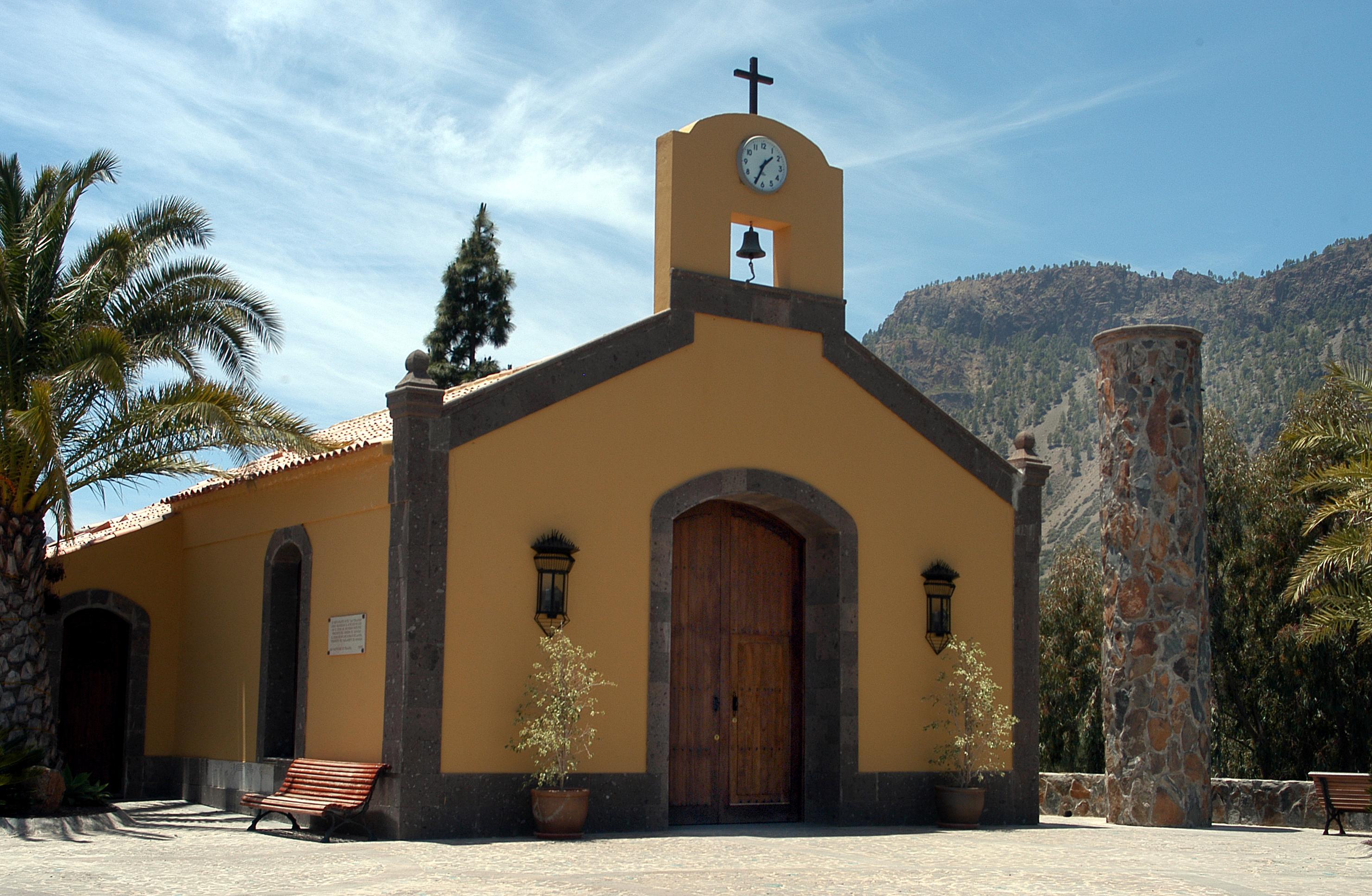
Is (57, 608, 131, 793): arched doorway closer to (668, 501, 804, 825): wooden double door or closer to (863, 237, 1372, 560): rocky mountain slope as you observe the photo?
(668, 501, 804, 825): wooden double door

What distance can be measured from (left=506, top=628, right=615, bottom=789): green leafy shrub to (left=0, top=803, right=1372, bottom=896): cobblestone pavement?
73 cm

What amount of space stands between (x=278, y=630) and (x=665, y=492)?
490 cm

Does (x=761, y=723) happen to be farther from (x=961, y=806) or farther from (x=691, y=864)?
(x=691, y=864)

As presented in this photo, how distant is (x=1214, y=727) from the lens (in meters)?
26.8

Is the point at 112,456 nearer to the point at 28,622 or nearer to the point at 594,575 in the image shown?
the point at 28,622

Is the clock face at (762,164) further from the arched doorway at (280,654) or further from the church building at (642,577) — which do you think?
the arched doorway at (280,654)

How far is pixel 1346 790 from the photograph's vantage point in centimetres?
1495

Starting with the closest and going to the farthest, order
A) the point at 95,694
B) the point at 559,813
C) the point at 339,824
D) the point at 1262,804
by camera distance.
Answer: the point at 339,824 → the point at 559,813 → the point at 1262,804 → the point at 95,694

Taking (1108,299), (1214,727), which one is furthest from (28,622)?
(1108,299)

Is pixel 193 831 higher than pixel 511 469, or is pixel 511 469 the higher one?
pixel 511 469

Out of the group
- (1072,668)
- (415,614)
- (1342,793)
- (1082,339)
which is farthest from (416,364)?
(1082,339)

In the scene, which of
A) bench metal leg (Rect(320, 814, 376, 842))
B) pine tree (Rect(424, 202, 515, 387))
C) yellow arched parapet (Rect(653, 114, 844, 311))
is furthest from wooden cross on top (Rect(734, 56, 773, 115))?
pine tree (Rect(424, 202, 515, 387))

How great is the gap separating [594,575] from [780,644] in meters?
2.98

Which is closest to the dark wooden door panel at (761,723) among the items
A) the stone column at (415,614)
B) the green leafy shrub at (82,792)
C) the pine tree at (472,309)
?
the stone column at (415,614)
